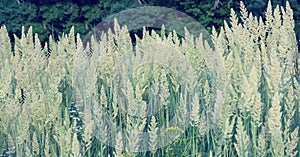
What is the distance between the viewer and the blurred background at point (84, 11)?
28.5 ft

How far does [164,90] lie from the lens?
2.47 meters

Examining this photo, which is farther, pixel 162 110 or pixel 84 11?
pixel 84 11

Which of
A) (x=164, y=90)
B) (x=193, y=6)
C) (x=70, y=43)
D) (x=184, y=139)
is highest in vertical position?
(x=193, y=6)

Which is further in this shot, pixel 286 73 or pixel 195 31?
pixel 195 31

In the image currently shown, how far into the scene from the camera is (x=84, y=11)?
363 inches

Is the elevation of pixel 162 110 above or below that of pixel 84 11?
below

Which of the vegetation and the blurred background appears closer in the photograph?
the vegetation

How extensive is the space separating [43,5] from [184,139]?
7306 millimetres

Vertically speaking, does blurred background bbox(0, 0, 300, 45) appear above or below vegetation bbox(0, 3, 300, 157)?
above

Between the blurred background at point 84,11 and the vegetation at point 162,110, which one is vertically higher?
the blurred background at point 84,11

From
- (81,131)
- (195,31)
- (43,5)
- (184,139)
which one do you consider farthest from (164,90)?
(43,5)

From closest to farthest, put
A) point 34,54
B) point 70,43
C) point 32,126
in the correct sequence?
1. point 32,126
2. point 34,54
3. point 70,43

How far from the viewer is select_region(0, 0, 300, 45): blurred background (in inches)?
342

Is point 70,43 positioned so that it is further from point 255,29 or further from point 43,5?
point 43,5
